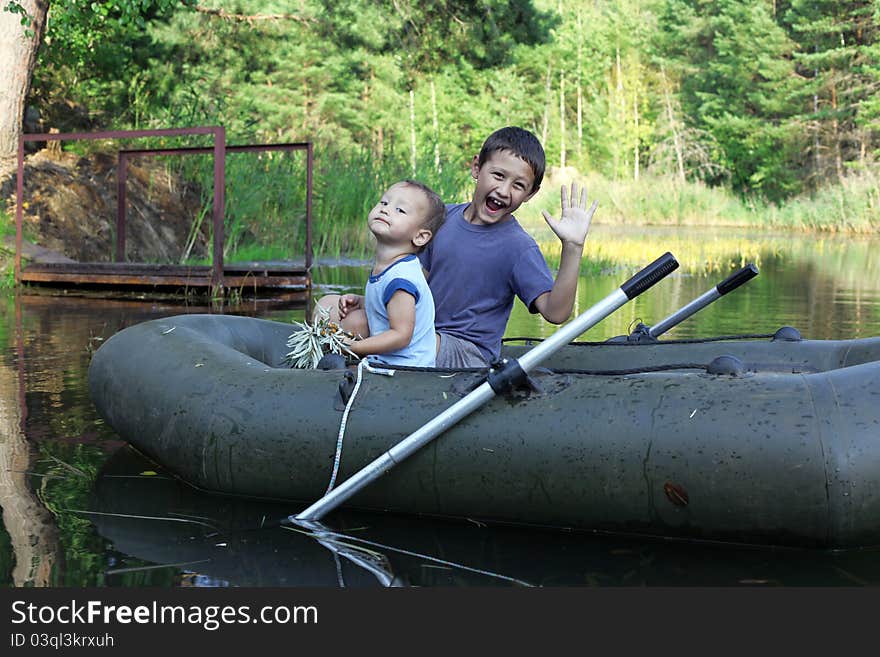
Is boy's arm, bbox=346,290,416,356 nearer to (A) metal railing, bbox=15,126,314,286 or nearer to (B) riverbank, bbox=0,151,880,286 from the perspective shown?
(A) metal railing, bbox=15,126,314,286

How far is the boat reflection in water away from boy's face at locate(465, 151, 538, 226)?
1.13m

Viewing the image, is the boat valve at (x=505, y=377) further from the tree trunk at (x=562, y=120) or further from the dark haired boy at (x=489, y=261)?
the tree trunk at (x=562, y=120)

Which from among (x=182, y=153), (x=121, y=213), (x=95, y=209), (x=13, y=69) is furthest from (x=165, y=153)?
(x=13, y=69)

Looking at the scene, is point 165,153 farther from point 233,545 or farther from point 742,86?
point 742,86

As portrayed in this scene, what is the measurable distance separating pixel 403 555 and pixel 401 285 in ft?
3.08

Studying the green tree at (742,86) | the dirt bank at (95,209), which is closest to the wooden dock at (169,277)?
the dirt bank at (95,209)

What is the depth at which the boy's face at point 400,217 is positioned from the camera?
390 cm

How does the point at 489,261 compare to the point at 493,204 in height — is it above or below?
below

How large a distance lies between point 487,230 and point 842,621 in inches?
73.2

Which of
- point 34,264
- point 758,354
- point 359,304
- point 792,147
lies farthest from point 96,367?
point 792,147

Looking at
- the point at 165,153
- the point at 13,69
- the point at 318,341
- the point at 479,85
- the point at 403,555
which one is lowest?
the point at 403,555

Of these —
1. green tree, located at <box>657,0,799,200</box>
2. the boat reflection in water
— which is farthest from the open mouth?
green tree, located at <box>657,0,799,200</box>

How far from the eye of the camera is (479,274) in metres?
4.05

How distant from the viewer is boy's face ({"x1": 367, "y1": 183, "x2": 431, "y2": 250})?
3.90m
